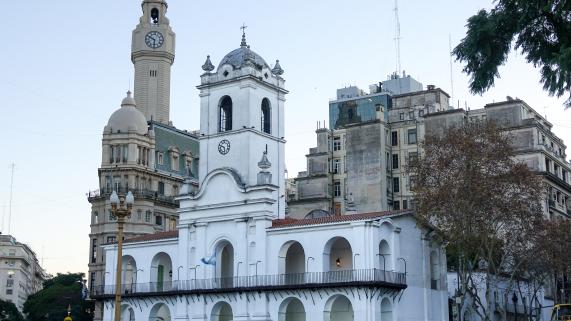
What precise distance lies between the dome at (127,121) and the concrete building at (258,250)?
20.1 meters

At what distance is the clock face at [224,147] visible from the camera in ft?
189

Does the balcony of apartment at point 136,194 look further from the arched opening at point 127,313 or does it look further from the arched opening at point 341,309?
the arched opening at point 341,309

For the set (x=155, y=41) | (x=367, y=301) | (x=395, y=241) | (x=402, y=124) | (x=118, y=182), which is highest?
(x=155, y=41)

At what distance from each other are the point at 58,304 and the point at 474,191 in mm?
49720

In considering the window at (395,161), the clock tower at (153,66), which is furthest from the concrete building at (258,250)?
the clock tower at (153,66)

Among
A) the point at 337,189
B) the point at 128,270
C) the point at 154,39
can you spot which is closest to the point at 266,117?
the point at 128,270

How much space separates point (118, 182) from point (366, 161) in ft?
81.5

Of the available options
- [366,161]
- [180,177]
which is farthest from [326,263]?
[180,177]

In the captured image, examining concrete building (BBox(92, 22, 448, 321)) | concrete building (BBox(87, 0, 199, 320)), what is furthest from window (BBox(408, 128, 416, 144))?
concrete building (BBox(92, 22, 448, 321))

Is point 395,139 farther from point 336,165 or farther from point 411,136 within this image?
point 336,165

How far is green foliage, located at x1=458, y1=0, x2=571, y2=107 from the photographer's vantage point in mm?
18891

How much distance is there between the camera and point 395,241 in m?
50.3

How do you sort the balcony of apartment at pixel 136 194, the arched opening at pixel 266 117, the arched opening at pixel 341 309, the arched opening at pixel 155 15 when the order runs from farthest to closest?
the arched opening at pixel 155 15 → the balcony of apartment at pixel 136 194 → the arched opening at pixel 266 117 → the arched opening at pixel 341 309

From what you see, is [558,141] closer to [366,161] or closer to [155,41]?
[366,161]
